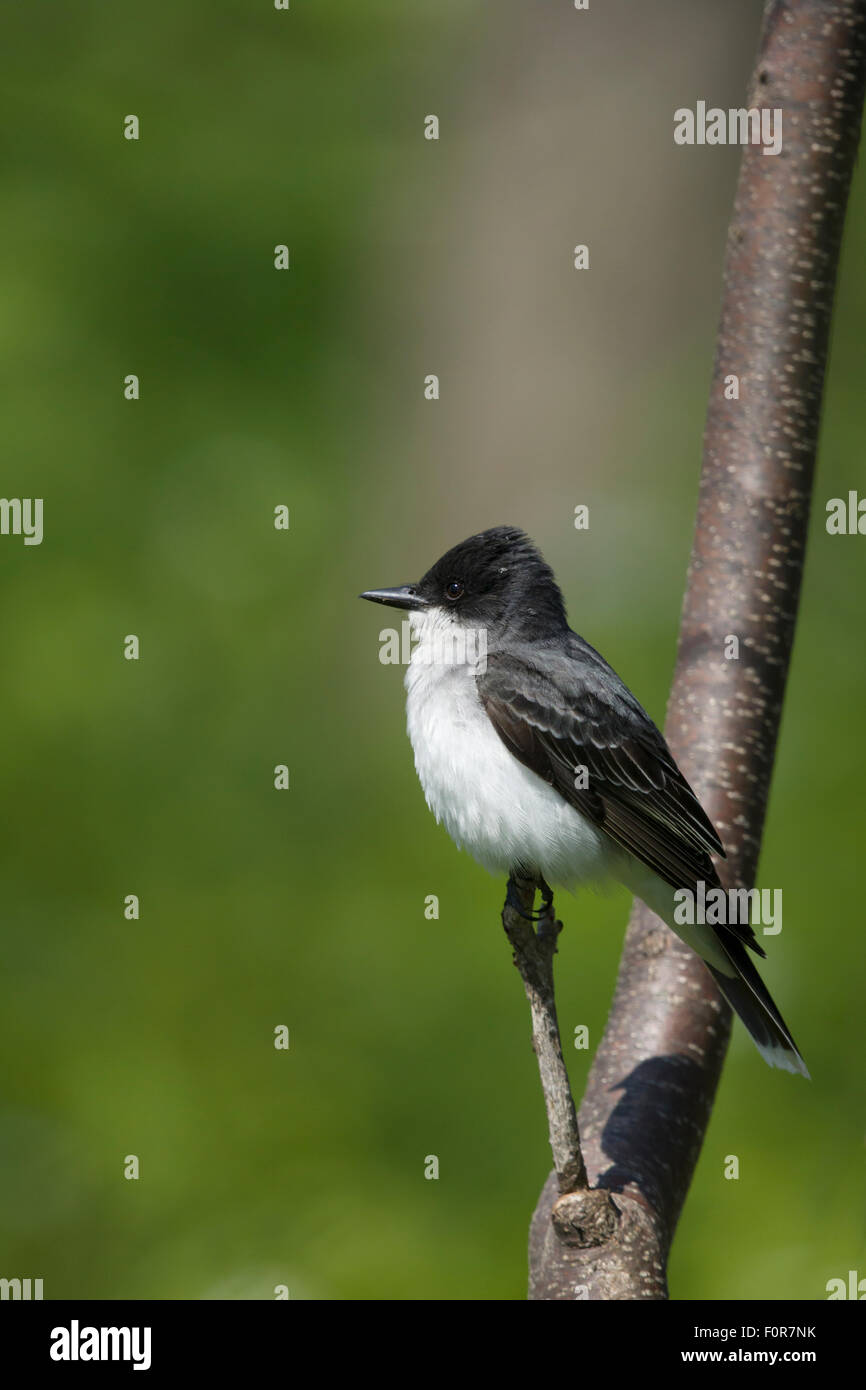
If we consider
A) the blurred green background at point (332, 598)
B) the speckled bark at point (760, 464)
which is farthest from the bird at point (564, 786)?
the blurred green background at point (332, 598)

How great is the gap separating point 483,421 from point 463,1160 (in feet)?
14.3

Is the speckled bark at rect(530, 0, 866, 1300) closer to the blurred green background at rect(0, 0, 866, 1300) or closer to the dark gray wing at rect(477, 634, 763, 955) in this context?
the dark gray wing at rect(477, 634, 763, 955)

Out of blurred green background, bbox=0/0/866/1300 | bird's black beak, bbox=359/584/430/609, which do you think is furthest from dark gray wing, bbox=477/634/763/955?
blurred green background, bbox=0/0/866/1300

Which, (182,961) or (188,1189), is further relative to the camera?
(182,961)

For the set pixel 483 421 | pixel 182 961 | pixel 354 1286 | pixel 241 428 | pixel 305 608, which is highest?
pixel 241 428

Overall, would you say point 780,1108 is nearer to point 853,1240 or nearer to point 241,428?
point 853,1240

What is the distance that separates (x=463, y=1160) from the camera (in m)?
6.39

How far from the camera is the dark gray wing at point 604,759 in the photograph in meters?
3.54

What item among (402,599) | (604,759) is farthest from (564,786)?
(402,599)

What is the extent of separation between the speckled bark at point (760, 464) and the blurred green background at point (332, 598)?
1566 millimetres

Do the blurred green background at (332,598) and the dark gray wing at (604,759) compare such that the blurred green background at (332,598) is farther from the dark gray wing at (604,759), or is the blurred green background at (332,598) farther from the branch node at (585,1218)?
the branch node at (585,1218)

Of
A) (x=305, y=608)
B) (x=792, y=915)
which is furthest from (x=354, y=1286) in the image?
(x=305, y=608)

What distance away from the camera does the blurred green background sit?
630cm

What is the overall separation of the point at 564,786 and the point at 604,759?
0.14m
